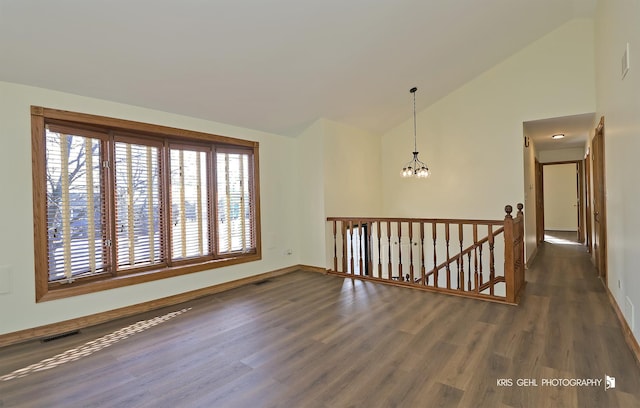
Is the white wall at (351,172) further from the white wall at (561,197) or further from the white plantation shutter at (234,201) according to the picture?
the white wall at (561,197)

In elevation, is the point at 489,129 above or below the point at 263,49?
below

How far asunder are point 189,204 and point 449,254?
4.55 metres

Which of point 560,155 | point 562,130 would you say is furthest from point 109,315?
point 560,155

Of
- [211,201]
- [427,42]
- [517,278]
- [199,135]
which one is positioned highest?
[427,42]

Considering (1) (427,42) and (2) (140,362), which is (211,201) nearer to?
(2) (140,362)

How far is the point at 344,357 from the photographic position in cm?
241

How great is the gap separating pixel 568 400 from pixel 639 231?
132cm

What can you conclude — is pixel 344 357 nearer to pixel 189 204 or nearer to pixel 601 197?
pixel 189 204

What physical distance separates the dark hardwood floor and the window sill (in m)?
0.41

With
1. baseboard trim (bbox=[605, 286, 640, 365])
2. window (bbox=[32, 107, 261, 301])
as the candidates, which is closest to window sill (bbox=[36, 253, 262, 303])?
window (bbox=[32, 107, 261, 301])

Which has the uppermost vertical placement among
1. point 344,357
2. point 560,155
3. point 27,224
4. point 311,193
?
point 560,155

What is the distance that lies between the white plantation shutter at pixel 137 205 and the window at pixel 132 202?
0.01 m

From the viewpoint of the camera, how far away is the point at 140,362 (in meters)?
2.42

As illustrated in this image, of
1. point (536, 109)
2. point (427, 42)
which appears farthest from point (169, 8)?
point (536, 109)
